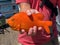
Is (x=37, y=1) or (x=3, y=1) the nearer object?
(x=37, y=1)

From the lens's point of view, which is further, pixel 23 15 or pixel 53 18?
pixel 53 18

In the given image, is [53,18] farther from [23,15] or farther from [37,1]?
[23,15]

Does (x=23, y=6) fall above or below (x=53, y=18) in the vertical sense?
above

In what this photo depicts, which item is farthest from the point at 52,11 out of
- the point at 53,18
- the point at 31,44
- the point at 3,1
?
the point at 3,1

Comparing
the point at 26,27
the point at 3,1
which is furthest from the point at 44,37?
the point at 3,1

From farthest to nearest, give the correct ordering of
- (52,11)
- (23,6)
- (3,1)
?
1. (3,1)
2. (52,11)
3. (23,6)

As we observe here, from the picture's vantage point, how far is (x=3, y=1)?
777 cm

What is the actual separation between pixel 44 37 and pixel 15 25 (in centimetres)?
51

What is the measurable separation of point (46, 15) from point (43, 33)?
14 centimetres

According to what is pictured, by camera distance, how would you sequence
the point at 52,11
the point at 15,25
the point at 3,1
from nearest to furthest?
the point at 15,25 < the point at 52,11 < the point at 3,1

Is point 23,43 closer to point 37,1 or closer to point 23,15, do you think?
point 37,1

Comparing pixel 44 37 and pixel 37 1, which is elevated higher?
pixel 37 1

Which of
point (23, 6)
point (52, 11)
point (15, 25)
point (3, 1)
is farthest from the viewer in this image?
point (3, 1)

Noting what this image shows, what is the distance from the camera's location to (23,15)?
1315 millimetres
